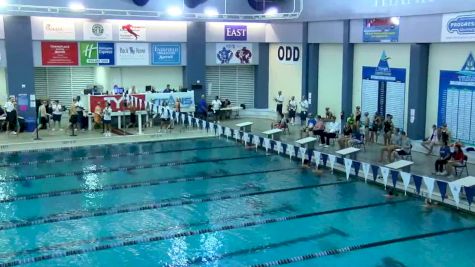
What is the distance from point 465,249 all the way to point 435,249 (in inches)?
19.9

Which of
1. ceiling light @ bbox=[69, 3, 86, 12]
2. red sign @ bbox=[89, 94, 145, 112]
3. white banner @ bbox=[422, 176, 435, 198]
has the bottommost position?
white banner @ bbox=[422, 176, 435, 198]

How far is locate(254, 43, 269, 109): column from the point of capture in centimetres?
2470

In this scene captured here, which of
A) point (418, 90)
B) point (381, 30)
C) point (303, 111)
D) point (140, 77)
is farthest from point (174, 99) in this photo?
point (418, 90)

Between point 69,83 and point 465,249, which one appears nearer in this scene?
point 465,249

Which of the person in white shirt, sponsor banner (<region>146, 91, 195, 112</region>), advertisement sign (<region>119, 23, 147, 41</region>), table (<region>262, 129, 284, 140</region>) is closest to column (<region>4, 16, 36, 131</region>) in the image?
advertisement sign (<region>119, 23, 147, 41</region>)

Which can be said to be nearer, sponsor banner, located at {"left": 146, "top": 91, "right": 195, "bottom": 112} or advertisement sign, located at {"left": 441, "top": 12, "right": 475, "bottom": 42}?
advertisement sign, located at {"left": 441, "top": 12, "right": 475, "bottom": 42}

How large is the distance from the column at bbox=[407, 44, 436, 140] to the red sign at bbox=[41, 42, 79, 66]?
12.2 meters

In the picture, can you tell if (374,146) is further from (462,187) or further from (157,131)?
(157,131)

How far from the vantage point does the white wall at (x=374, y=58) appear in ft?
59.5

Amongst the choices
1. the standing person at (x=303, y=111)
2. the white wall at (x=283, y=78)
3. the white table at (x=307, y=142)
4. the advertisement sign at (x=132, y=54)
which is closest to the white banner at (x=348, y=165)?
the white table at (x=307, y=142)

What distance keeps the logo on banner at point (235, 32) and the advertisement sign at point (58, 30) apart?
634cm

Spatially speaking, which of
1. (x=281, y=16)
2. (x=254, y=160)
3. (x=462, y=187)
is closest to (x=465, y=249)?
(x=462, y=187)

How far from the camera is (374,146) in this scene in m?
17.8

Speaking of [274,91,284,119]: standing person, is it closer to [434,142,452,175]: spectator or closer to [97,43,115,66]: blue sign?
[97,43,115,66]: blue sign
